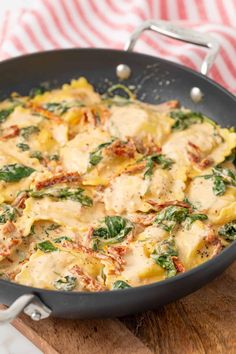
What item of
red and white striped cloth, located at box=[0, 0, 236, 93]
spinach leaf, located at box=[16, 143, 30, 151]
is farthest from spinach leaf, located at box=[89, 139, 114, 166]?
red and white striped cloth, located at box=[0, 0, 236, 93]

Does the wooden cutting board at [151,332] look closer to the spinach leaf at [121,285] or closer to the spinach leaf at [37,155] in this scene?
the spinach leaf at [121,285]

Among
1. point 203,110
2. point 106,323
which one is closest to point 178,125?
point 203,110

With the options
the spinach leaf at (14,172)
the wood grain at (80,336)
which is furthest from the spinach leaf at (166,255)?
the spinach leaf at (14,172)

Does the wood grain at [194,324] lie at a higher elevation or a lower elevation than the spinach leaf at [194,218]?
lower

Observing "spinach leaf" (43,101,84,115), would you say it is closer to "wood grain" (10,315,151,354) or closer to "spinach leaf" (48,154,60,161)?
"spinach leaf" (48,154,60,161)

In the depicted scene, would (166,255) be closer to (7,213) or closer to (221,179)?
(221,179)

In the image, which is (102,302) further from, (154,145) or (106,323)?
(154,145)
